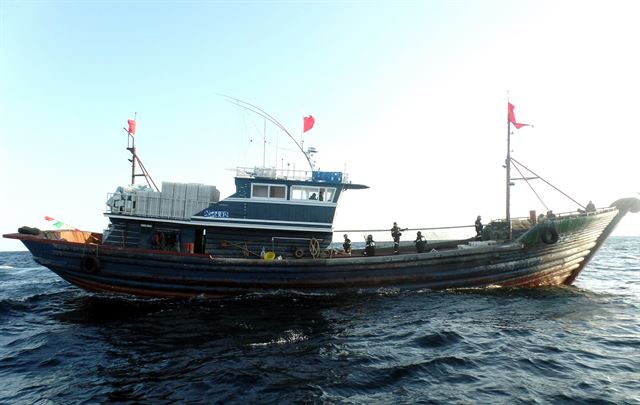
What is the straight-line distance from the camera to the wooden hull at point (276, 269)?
16.4 meters

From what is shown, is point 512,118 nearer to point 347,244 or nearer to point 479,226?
point 479,226

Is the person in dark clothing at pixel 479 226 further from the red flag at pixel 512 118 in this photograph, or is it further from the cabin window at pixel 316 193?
the cabin window at pixel 316 193

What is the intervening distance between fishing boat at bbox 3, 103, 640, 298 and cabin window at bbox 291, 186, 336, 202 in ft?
0.17

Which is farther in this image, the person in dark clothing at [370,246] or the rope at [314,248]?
the person in dark clothing at [370,246]

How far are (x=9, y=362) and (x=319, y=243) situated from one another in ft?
39.2

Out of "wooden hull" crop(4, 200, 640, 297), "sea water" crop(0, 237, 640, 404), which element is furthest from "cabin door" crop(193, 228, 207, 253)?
"sea water" crop(0, 237, 640, 404)

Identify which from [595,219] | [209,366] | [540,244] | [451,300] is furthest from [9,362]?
[595,219]

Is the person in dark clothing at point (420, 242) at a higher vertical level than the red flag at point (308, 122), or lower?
lower

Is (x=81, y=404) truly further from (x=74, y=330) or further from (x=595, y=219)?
(x=595, y=219)

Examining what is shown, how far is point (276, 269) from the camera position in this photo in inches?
650

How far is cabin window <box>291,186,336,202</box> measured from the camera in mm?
18409

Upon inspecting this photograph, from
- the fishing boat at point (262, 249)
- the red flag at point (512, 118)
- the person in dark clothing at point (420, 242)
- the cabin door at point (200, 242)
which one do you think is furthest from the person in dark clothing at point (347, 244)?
the red flag at point (512, 118)

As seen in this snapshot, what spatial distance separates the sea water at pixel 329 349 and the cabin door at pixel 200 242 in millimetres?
2639

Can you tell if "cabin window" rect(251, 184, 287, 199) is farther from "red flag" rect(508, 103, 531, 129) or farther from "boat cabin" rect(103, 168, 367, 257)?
"red flag" rect(508, 103, 531, 129)
